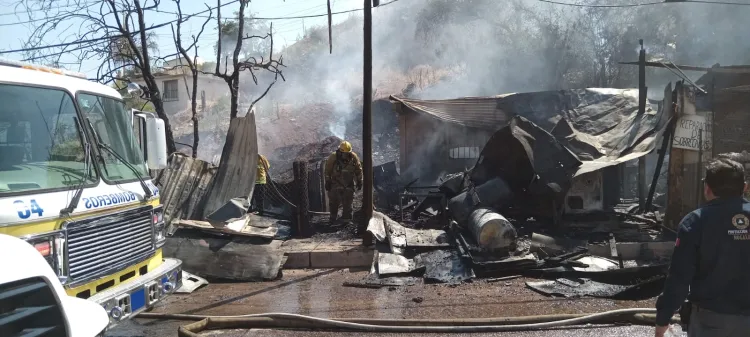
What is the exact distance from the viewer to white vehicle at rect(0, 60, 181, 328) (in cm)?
371

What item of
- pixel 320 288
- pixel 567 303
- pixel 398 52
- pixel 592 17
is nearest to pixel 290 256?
pixel 320 288

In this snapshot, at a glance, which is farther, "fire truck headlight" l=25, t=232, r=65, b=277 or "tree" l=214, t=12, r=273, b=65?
"tree" l=214, t=12, r=273, b=65

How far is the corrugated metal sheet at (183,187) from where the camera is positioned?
960cm

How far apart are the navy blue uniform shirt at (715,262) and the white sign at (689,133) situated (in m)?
Answer: 7.57

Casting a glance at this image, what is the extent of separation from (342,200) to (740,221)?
27.8 ft

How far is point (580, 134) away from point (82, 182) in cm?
1003

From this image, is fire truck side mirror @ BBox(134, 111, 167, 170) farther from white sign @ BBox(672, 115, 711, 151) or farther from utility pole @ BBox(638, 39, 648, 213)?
utility pole @ BBox(638, 39, 648, 213)

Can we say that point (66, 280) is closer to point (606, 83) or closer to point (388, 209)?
point (388, 209)

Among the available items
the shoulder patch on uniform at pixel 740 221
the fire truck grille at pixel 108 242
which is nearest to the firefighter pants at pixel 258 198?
the fire truck grille at pixel 108 242

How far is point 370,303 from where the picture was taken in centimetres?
662

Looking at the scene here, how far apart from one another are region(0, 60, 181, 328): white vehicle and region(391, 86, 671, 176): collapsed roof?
25.0 feet

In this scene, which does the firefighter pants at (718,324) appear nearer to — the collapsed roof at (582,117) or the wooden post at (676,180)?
the collapsed roof at (582,117)

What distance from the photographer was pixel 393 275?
7.76 m

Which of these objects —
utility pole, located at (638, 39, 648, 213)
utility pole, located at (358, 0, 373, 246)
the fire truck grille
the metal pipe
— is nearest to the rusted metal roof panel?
utility pole, located at (358, 0, 373, 246)
